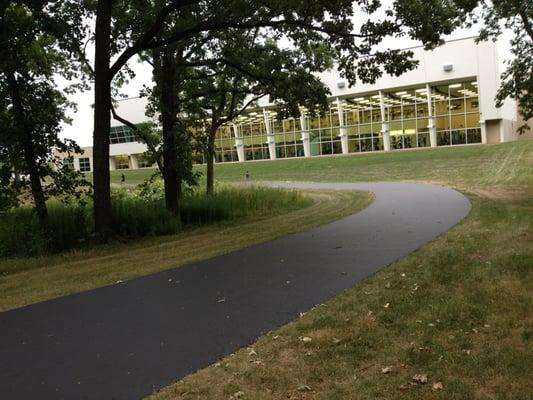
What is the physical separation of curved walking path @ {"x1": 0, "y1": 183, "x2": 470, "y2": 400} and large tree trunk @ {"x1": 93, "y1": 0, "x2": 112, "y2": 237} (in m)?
4.53

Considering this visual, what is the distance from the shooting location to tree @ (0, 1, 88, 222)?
13.0 m

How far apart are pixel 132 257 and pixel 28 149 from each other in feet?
15.6

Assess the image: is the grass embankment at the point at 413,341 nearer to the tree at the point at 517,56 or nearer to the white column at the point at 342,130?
the tree at the point at 517,56

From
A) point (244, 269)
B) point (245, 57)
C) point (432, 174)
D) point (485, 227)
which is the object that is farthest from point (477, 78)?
point (244, 269)

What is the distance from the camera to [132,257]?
11000 mm

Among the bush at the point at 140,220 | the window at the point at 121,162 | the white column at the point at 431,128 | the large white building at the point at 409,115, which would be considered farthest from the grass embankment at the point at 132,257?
the window at the point at 121,162

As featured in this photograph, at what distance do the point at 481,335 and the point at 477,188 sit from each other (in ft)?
57.0

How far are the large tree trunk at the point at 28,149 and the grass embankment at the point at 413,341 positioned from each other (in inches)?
351

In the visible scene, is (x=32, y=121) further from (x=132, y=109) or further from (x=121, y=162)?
(x=121, y=162)

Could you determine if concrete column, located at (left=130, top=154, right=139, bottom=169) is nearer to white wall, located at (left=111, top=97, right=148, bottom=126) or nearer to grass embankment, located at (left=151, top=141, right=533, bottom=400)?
white wall, located at (left=111, top=97, right=148, bottom=126)

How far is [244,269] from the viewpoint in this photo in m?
8.81

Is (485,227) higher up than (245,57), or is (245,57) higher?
(245,57)

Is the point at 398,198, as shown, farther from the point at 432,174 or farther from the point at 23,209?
the point at 432,174

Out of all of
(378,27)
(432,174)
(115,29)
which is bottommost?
(432,174)
